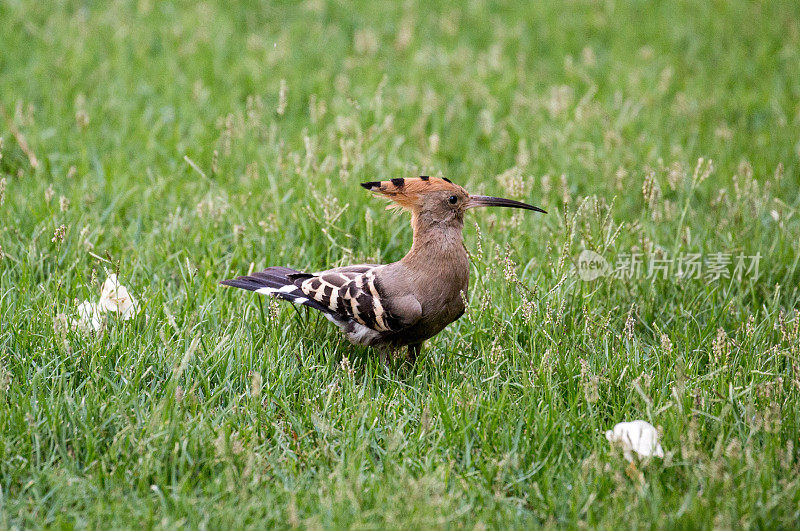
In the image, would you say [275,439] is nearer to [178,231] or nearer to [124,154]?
[178,231]

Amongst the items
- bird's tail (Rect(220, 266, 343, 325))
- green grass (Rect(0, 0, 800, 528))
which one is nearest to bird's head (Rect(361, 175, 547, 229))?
green grass (Rect(0, 0, 800, 528))

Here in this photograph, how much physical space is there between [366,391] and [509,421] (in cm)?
68

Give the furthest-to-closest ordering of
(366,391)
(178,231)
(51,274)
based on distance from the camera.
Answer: (178,231) < (51,274) < (366,391)

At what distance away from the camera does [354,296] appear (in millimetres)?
3908

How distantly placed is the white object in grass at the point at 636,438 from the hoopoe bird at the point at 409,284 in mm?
931

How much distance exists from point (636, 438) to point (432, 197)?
4.59ft

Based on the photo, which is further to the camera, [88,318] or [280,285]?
[280,285]

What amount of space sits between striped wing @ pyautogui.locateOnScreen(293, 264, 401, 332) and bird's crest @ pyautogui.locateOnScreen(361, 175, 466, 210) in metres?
0.37

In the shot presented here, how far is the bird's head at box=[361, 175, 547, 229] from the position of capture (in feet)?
13.0

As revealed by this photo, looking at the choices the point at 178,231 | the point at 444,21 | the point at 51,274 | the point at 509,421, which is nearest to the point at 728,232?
the point at 509,421

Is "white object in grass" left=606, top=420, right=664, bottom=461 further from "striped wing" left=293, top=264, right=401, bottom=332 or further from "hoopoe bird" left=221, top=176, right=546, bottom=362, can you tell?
"striped wing" left=293, top=264, right=401, bottom=332

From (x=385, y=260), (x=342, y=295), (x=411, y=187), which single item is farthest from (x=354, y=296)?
(x=385, y=260)

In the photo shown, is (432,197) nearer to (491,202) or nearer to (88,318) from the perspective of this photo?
(491,202)

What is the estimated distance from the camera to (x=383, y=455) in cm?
337
